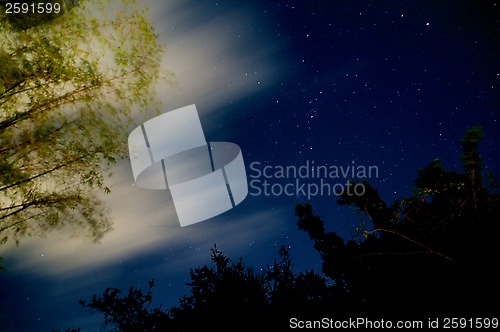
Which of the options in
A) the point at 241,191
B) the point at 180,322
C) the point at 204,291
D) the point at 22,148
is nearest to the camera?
the point at 22,148

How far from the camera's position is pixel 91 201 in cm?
609

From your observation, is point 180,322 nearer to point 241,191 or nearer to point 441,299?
point 241,191

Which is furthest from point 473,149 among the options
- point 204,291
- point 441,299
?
point 204,291

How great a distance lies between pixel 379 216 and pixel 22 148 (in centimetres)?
1284

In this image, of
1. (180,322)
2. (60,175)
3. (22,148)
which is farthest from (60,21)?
(180,322)

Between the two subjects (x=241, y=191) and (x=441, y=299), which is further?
(x=241, y=191)

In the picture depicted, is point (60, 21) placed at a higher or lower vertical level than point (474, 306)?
higher

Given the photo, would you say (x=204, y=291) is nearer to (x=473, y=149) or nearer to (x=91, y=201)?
(x=91, y=201)

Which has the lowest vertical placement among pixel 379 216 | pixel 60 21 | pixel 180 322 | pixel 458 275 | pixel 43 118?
pixel 180 322

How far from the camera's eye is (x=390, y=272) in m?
11.0

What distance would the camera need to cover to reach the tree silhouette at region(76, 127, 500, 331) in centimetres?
807

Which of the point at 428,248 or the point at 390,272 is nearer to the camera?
the point at 428,248

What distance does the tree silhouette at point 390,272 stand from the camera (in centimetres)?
807

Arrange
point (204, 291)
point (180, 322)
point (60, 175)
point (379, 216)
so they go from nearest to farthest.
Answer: point (60, 175) < point (379, 216) < point (180, 322) < point (204, 291)
